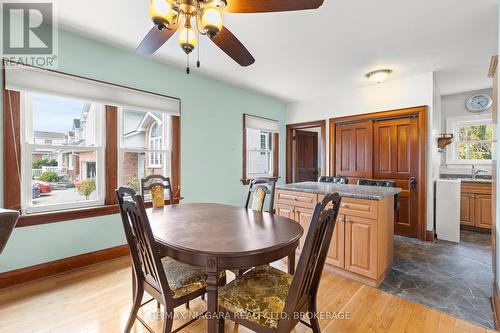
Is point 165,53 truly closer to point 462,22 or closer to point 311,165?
point 462,22

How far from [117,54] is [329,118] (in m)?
3.78

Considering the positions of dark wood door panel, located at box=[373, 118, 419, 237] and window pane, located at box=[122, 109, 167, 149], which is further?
dark wood door panel, located at box=[373, 118, 419, 237]

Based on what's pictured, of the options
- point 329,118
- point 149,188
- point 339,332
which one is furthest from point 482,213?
point 149,188

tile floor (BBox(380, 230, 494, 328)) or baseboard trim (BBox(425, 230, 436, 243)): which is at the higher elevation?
baseboard trim (BBox(425, 230, 436, 243))

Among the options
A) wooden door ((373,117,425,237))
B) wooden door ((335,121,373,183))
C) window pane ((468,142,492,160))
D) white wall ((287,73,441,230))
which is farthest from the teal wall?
window pane ((468,142,492,160))

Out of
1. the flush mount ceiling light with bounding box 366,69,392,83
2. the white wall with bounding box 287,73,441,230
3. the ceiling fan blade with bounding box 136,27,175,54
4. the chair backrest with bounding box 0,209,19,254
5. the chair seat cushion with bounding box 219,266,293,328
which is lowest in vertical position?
the chair seat cushion with bounding box 219,266,293,328

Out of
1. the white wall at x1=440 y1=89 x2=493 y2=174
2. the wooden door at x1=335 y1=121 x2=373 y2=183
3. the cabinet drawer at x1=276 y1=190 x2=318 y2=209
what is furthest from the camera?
the white wall at x1=440 y1=89 x2=493 y2=174

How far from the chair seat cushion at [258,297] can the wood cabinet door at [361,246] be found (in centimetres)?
124

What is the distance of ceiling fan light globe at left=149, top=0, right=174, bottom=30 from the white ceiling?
90cm

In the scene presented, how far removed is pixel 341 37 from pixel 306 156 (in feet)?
11.9

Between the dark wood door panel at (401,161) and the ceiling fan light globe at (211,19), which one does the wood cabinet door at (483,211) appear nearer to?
the dark wood door panel at (401,161)

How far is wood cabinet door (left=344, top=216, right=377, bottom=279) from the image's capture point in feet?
7.56

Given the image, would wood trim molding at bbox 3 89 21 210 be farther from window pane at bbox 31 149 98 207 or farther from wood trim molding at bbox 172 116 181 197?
wood trim molding at bbox 172 116 181 197

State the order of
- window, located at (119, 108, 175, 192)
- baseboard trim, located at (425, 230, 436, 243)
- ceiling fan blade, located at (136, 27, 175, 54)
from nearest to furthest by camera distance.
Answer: ceiling fan blade, located at (136, 27, 175, 54) < window, located at (119, 108, 175, 192) < baseboard trim, located at (425, 230, 436, 243)
